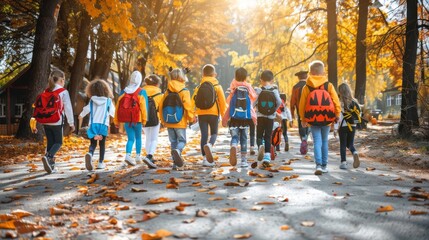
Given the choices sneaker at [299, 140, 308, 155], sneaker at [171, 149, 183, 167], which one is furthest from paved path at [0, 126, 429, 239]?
sneaker at [299, 140, 308, 155]

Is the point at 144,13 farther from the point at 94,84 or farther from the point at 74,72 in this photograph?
the point at 94,84

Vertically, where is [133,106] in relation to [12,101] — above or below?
below

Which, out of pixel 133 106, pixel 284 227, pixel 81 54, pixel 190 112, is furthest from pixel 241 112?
pixel 81 54

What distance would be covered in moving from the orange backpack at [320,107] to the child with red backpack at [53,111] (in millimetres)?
4136

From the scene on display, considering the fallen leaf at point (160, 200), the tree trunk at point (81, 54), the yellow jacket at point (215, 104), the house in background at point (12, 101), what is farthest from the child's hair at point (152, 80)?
the house in background at point (12, 101)

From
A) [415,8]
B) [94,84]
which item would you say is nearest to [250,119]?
→ [94,84]

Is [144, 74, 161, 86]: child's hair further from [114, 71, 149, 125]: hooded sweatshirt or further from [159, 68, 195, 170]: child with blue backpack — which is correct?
[159, 68, 195, 170]: child with blue backpack

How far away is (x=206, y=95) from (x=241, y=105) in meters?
0.69

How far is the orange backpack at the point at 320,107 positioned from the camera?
7.69 metres

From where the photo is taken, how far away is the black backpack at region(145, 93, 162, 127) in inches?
364

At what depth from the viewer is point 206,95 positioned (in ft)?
28.1

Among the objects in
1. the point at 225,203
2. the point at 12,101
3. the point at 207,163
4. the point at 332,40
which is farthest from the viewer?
the point at 12,101

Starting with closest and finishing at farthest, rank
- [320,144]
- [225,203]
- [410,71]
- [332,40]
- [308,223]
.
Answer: [308,223] < [225,203] < [320,144] < [410,71] < [332,40]

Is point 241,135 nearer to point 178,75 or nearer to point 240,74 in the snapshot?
point 240,74
